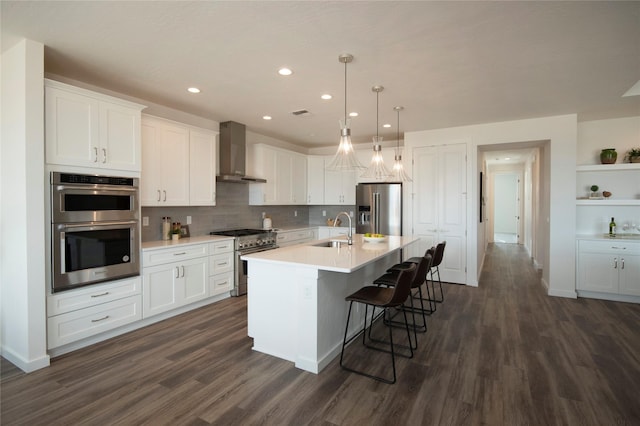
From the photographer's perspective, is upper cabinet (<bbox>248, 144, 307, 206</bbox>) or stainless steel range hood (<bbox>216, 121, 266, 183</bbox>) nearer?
stainless steel range hood (<bbox>216, 121, 266, 183</bbox>)

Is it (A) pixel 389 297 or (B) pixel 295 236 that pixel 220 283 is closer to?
(B) pixel 295 236

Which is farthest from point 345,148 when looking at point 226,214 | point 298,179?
point 298,179

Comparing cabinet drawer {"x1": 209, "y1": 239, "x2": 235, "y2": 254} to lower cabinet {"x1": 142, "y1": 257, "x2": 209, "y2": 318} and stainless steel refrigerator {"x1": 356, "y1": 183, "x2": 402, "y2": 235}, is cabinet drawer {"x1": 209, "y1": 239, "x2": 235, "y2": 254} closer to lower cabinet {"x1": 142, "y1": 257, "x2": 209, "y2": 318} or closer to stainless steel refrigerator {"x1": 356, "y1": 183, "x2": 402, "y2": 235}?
lower cabinet {"x1": 142, "y1": 257, "x2": 209, "y2": 318}

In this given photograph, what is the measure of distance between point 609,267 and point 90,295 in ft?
20.5

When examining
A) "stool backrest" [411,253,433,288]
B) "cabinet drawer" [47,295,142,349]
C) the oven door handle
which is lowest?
"cabinet drawer" [47,295,142,349]

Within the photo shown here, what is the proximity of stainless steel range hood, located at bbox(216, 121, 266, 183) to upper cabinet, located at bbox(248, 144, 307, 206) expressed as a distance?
43 cm

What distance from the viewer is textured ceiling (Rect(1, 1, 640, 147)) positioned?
2.15 meters

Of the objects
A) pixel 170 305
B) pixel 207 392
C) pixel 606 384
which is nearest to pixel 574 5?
pixel 606 384

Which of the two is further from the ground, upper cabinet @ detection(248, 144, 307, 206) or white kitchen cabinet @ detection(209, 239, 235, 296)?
upper cabinet @ detection(248, 144, 307, 206)

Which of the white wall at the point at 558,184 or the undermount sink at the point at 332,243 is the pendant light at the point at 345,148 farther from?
the white wall at the point at 558,184

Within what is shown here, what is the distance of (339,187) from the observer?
6.55 meters

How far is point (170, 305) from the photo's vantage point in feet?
12.2

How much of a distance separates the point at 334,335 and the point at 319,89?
254 cm

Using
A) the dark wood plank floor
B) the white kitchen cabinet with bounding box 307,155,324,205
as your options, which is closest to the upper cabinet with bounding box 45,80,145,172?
the dark wood plank floor
